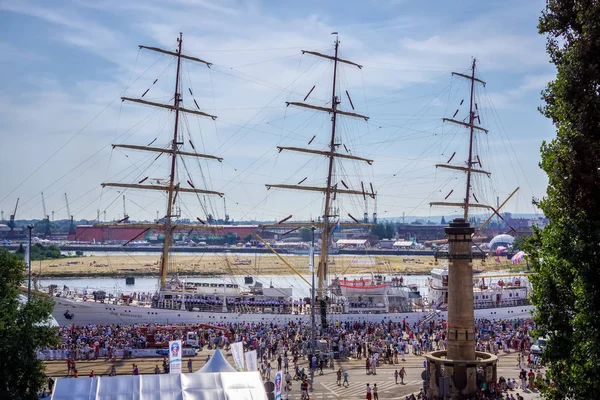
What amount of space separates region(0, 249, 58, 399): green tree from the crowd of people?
8238mm

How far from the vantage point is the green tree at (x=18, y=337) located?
2422 centimetres

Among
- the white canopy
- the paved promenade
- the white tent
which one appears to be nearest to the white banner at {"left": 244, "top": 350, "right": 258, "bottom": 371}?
the white canopy

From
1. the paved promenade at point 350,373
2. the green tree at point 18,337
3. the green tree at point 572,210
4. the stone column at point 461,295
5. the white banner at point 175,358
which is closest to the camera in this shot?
the green tree at point 572,210

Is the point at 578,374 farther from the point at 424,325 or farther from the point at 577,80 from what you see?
the point at 424,325

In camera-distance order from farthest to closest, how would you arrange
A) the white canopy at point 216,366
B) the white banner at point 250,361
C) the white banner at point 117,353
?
1. the white banner at point 117,353
2. the white canopy at point 216,366
3. the white banner at point 250,361

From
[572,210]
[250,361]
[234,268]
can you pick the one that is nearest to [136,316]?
[250,361]

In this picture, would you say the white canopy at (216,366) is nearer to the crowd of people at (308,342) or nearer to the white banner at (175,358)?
the white banner at (175,358)

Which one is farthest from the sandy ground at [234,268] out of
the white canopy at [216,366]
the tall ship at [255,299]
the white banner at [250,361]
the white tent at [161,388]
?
the white tent at [161,388]

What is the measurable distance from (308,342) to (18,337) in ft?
A: 62.0

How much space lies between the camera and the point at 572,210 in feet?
57.7

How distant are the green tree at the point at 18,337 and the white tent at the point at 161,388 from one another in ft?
25.0

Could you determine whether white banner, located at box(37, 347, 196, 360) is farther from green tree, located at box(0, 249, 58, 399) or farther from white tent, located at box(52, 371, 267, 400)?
white tent, located at box(52, 371, 267, 400)

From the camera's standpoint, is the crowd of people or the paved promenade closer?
the paved promenade

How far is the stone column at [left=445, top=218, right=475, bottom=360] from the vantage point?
2688 centimetres
